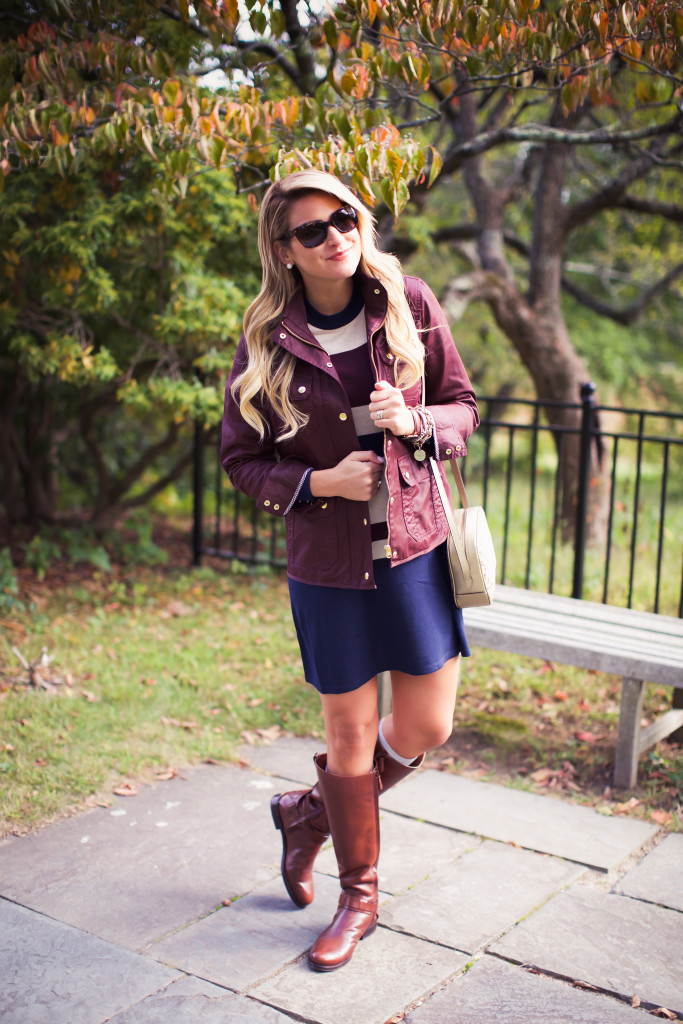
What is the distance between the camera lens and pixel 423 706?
8.57 ft

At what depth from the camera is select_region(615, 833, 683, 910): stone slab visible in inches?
117

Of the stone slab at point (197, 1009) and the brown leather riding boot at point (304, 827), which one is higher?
the brown leather riding boot at point (304, 827)

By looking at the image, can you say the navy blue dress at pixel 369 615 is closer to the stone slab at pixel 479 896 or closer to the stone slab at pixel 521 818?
the stone slab at pixel 479 896

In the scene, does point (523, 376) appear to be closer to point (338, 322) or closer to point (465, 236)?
point (465, 236)

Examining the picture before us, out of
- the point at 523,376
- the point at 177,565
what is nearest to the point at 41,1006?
the point at 177,565

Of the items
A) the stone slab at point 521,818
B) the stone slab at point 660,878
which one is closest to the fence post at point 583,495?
the stone slab at point 521,818


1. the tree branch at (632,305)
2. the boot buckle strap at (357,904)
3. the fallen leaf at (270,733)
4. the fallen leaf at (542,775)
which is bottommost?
the fallen leaf at (270,733)

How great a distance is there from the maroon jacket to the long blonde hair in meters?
0.03

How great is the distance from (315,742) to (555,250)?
5626 millimetres

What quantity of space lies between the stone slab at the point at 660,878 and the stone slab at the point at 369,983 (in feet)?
2.42

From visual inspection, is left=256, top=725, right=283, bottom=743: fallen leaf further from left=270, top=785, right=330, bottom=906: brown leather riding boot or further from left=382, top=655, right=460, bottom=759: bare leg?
left=382, top=655, right=460, bottom=759: bare leg

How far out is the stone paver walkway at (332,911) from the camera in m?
2.45

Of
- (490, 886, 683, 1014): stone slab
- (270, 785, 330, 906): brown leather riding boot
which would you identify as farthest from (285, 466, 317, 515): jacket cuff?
(490, 886, 683, 1014): stone slab

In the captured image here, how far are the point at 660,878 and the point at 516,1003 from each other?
0.90 meters
